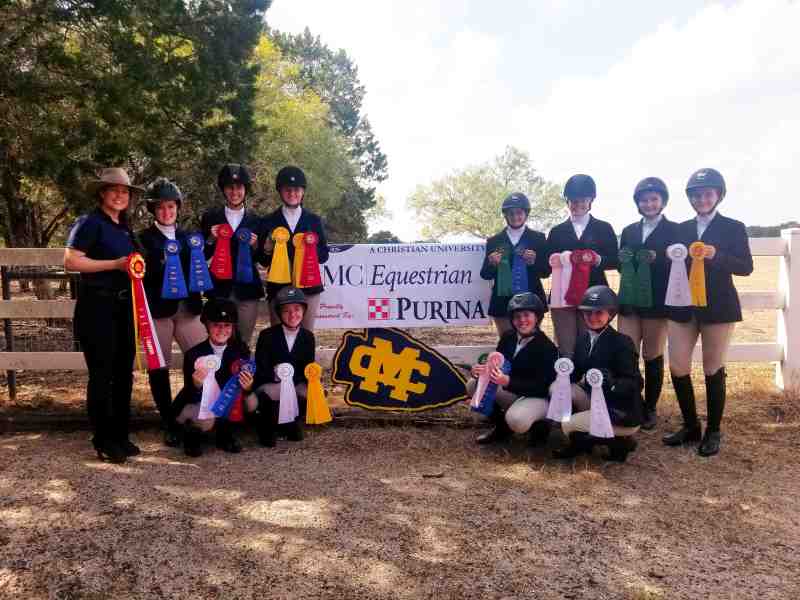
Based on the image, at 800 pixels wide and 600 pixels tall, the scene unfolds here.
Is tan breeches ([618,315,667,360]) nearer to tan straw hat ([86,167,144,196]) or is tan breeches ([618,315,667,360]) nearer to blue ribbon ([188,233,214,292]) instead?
blue ribbon ([188,233,214,292])

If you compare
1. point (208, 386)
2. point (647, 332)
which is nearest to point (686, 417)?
point (647, 332)

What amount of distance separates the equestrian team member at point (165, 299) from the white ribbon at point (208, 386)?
0.42 m

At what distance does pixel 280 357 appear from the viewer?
459 centimetres

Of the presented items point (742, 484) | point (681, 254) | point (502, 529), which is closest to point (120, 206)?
point (502, 529)

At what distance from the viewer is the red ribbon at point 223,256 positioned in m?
4.53

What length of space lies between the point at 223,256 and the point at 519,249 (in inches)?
88.7

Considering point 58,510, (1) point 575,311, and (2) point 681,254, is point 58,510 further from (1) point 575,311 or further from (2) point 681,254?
(2) point 681,254

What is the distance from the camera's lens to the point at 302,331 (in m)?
4.64

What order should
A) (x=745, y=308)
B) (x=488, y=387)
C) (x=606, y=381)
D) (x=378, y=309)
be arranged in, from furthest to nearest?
(x=745, y=308) < (x=378, y=309) < (x=488, y=387) < (x=606, y=381)

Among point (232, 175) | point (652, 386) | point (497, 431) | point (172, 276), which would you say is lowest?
point (497, 431)

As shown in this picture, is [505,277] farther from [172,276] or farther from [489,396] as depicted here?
[172,276]

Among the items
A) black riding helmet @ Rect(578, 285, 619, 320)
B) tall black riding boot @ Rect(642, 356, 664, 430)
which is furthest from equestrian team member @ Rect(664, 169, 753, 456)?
black riding helmet @ Rect(578, 285, 619, 320)

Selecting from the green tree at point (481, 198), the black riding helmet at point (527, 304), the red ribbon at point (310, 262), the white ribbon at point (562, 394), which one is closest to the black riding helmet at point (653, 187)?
the black riding helmet at point (527, 304)

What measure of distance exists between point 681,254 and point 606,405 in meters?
1.24
